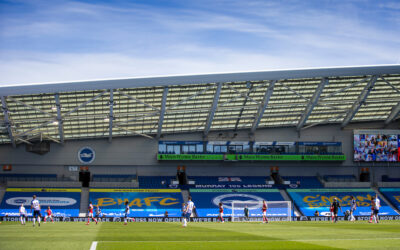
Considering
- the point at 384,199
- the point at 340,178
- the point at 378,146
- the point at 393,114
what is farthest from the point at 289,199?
the point at 393,114

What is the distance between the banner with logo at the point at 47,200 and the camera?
4797 cm

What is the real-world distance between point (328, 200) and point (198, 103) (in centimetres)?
1806

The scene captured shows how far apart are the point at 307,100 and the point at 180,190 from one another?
16735 millimetres

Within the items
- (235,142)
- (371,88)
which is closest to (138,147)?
(235,142)

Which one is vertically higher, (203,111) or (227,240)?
(203,111)

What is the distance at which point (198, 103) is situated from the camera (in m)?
50.4

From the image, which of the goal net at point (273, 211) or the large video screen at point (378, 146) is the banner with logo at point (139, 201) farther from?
the large video screen at point (378, 146)

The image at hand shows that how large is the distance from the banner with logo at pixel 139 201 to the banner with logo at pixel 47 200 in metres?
1.99

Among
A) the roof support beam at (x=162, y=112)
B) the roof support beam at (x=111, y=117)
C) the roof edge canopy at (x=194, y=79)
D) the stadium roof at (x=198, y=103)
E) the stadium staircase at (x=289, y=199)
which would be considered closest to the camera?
the roof edge canopy at (x=194, y=79)

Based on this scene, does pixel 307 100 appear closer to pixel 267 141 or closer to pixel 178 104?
pixel 267 141

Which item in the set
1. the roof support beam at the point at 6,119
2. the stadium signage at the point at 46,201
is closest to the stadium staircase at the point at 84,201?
the stadium signage at the point at 46,201

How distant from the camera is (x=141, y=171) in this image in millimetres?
57469

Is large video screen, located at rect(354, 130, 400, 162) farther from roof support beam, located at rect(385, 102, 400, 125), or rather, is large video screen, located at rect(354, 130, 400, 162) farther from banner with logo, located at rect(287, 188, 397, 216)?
banner with logo, located at rect(287, 188, 397, 216)

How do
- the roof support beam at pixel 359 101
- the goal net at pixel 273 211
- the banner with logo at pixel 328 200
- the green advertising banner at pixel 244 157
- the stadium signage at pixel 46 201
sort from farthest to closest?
the green advertising banner at pixel 244 157 < the banner with logo at pixel 328 200 < the stadium signage at pixel 46 201 < the roof support beam at pixel 359 101 < the goal net at pixel 273 211
